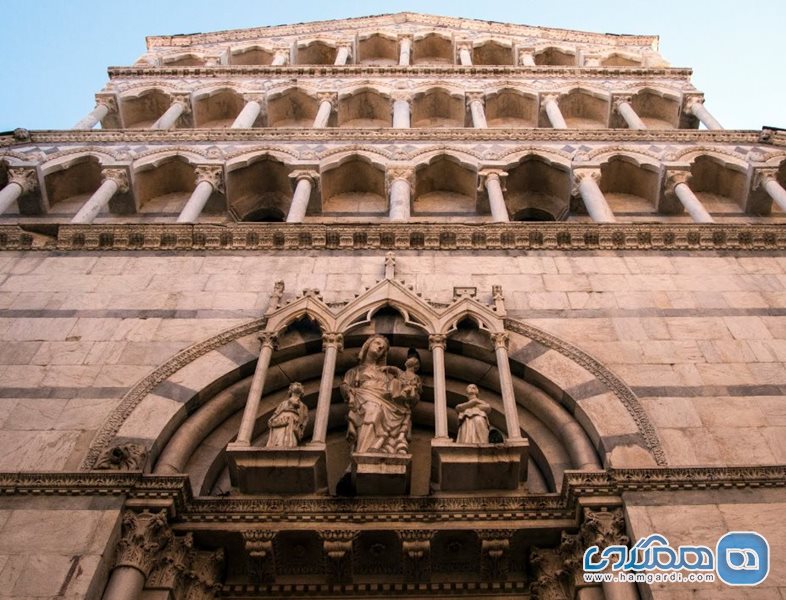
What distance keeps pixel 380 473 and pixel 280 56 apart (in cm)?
1602

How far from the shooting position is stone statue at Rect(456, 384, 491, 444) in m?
7.44

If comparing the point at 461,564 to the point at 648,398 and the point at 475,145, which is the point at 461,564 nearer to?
the point at 648,398

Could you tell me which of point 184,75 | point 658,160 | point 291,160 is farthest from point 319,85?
point 658,160

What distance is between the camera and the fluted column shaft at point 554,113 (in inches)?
634

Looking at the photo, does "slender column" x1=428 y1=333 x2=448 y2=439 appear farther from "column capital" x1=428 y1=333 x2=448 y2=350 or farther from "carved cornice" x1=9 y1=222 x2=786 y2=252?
"carved cornice" x1=9 y1=222 x2=786 y2=252

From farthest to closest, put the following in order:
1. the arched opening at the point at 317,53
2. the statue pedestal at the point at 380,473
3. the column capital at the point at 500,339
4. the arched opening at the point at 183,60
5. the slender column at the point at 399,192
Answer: the arched opening at the point at 317,53, the arched opening at the point at 183,60, the slender column at the point at 399,192, the column capital at the point at 500,339, the statue pedestal at the point at 380,473

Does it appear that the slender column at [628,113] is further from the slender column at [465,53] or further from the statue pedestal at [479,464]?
the statue pedestal at [479,464]

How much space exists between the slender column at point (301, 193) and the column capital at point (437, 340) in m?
3.94

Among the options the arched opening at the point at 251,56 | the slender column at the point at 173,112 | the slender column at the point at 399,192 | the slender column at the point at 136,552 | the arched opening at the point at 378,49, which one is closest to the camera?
the slender column at the point at 136,552

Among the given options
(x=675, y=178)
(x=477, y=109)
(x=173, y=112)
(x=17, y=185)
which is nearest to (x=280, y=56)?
(x=173, y=112)

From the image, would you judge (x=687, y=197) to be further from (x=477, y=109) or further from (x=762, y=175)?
(x=477, y=109)

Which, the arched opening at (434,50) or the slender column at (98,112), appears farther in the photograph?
the arched opening at (434,50)

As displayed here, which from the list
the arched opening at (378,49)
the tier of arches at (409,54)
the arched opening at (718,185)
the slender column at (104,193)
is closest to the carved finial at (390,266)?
the slender column at (104,193)

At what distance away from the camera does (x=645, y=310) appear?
362 inches
